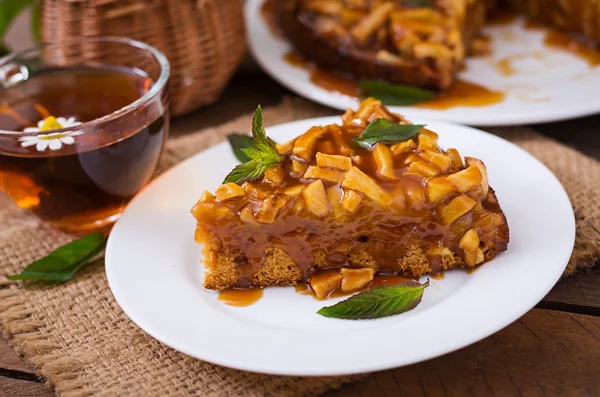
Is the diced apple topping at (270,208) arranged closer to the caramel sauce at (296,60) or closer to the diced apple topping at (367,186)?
the diced apple topping at (367,186)

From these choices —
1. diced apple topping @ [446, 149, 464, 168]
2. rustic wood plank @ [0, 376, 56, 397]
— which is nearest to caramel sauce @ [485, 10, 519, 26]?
diced apple topping @ [446, 149, 464, 168]

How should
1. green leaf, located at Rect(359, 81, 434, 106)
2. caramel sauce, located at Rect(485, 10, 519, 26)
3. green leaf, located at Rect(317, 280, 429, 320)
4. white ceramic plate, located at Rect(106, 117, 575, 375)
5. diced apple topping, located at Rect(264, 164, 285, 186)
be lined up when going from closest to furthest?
1. white ceramic plate, located at Rect(106, 117, 575, 375)
2. green leaf, located at Rect(317, 280, 429, 320)
3. diced apple topping, located at Rect(264, 164, 285, 186)
4. green leaf, located at Rect(359, 81, 434, 106)
5. caramel sauce, located at Rect(485, 10, 519, 26)

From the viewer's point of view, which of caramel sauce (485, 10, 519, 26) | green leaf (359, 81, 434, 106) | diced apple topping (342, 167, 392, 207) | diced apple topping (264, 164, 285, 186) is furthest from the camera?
caramel sauce (485, 10, 519, 26)

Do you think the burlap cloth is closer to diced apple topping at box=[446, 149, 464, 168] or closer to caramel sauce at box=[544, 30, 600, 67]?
diced apple topping at box=[446, 149, 464, 168]

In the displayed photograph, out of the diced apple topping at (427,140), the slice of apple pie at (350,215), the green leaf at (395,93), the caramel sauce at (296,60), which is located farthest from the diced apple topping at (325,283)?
the caramel sauce at (296,60)

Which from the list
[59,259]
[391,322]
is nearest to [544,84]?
[391,322]

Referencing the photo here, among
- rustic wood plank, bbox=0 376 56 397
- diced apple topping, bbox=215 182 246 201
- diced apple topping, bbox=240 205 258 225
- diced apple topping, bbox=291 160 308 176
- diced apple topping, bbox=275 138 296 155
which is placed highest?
diced apple topping, bbox=291 160 308 176

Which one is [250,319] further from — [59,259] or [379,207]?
[59,259]
